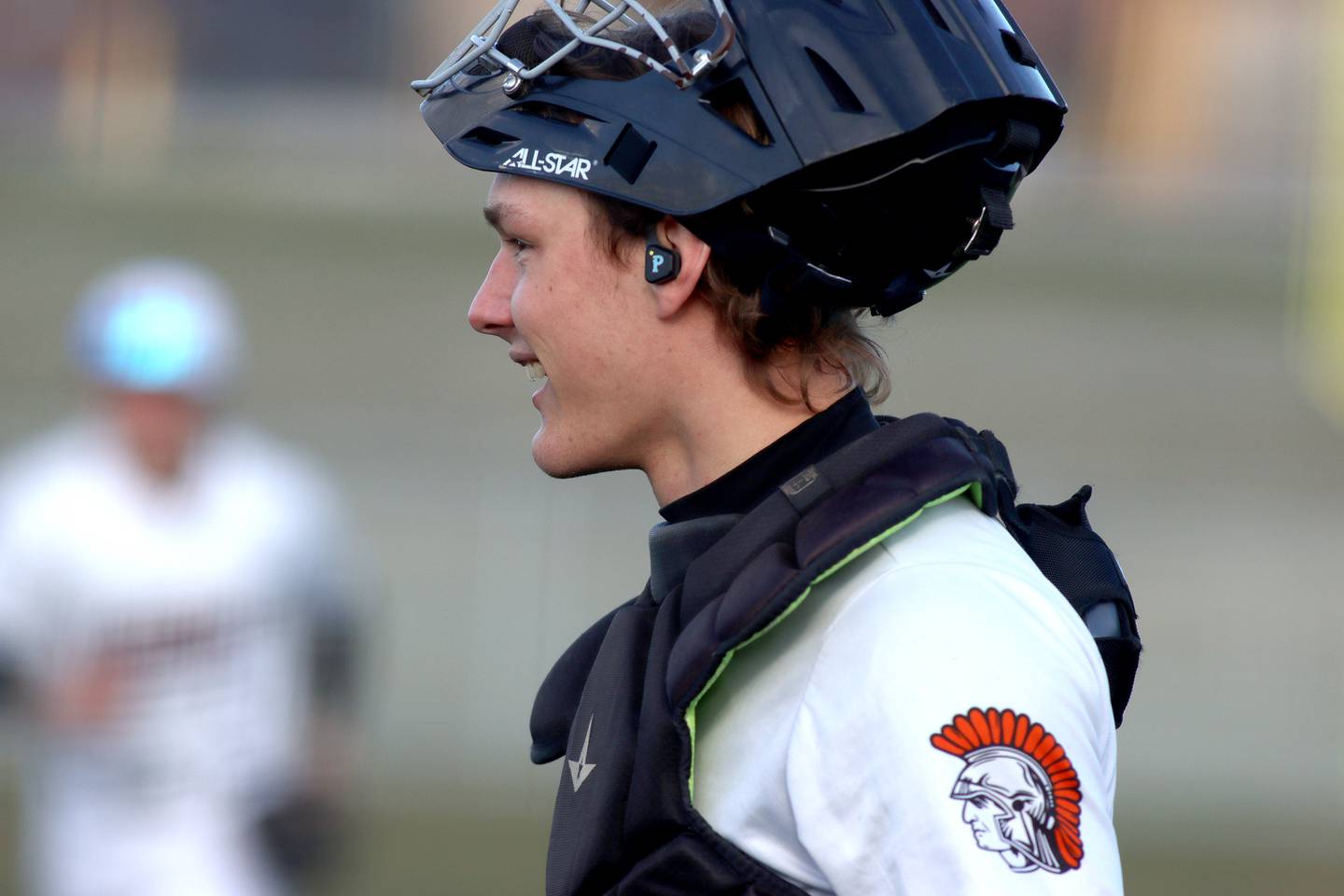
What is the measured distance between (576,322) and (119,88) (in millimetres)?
9528

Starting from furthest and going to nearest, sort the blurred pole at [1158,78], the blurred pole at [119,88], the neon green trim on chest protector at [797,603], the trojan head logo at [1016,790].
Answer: the blurred pole at [1158,78] → the blurred pole at [119,88] → the neon green trim on chest protector at [797,603] → the trojan head logo at [1016,790]

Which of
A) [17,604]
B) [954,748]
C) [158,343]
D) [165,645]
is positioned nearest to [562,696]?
[954,748]

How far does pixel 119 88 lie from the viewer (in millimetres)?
11055

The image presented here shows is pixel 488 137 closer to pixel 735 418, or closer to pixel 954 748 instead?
pixel 735 418

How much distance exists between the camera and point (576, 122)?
2.29 metres

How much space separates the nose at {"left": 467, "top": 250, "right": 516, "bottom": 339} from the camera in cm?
242

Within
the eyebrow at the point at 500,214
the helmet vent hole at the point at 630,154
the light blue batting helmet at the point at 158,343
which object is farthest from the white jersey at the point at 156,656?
the helmet vent hole at the point at 630,154

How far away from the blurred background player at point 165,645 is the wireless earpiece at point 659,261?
12.3ft

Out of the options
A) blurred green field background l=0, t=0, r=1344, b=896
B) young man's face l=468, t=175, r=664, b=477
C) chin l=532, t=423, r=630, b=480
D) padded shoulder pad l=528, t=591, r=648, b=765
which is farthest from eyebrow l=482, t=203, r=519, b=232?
blurred green field background l=0, t=0, r=1344, b=896

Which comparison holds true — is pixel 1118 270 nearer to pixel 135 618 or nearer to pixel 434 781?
pixel 434 781

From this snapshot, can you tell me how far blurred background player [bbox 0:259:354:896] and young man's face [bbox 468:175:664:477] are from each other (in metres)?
3.53

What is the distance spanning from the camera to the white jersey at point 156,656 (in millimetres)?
5531

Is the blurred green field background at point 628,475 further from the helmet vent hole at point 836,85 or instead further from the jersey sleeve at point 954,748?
the jersey sleeve at point 954,748

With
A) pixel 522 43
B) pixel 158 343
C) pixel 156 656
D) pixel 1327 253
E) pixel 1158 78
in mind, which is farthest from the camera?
pixel 1158 78
